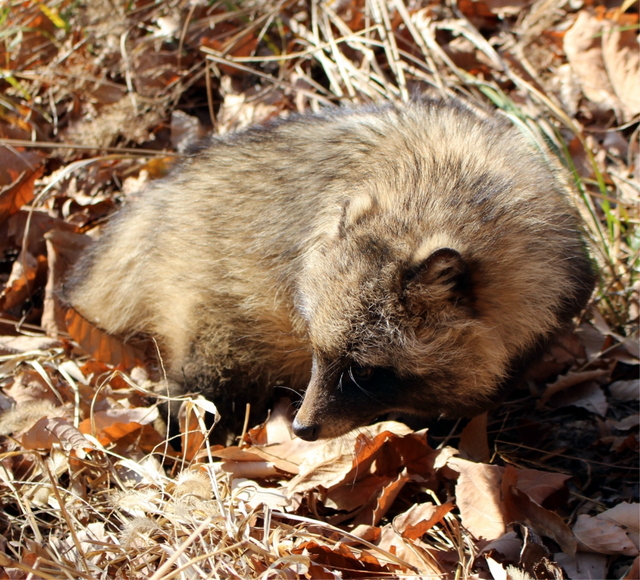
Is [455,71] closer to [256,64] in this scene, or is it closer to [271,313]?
[256,64]

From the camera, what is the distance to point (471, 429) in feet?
11.8

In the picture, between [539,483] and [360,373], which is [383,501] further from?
[539,483]

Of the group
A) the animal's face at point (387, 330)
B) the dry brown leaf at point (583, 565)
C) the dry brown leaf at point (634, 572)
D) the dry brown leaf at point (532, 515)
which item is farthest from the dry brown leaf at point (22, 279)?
the dry brown leaf at point (634, 572)

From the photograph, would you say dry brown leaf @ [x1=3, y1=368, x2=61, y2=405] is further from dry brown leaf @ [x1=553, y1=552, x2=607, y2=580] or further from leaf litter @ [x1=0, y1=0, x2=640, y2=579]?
dry brown leaf @ [x1=553, y1=552, x2=607, y2=580]

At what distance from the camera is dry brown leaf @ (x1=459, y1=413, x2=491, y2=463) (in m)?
3.52

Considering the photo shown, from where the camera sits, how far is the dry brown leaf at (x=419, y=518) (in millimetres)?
2920

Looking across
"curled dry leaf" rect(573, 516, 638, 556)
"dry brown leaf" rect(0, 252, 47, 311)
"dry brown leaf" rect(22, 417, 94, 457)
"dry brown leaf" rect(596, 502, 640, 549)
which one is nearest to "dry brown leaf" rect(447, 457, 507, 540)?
"curled dry leaf" rect(573, 516, 638, 556)

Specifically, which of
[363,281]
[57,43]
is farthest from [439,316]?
[57,43]

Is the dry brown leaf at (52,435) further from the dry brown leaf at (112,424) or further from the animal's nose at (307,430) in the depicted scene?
the animal's nose at (307,430)

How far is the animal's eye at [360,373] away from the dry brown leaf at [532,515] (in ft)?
2.75

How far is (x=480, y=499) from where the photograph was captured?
10.0ft

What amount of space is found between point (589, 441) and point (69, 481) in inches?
110

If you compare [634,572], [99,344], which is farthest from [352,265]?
[99,344]

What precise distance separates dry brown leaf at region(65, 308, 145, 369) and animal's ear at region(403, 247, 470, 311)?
7.38 ft
